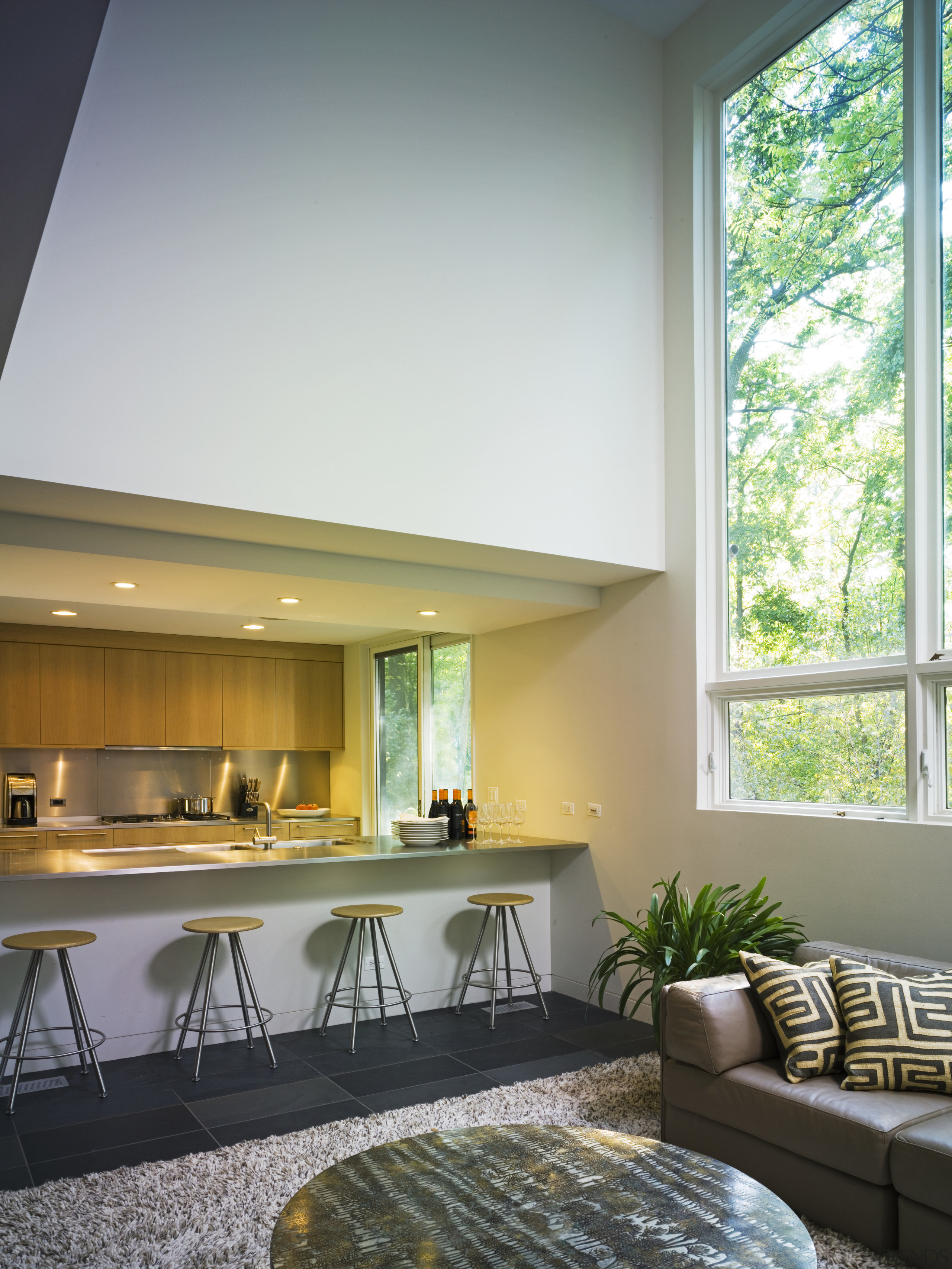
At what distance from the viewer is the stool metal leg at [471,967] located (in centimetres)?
492

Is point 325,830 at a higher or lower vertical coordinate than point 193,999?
higher

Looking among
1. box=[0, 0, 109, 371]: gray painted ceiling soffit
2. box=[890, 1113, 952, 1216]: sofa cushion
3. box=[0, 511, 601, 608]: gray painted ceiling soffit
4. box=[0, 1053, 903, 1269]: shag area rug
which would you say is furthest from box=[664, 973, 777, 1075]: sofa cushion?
box=[0, 0, 109, 371]: gray painted ceiling soffit

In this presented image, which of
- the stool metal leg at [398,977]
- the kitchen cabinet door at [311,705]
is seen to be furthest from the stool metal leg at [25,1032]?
the kitchen cabinet door at [311,705]

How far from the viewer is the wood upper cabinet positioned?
23.4 feet

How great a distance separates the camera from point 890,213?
3.86m

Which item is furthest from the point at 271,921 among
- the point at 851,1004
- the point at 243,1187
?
the point at 851,1004

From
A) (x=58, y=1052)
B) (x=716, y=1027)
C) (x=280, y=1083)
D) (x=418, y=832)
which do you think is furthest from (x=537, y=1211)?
(x=418, y=832)

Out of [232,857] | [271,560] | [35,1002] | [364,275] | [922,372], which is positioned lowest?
[35,1002]

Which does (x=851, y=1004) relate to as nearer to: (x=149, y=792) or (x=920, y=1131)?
(x=920, y=1131)

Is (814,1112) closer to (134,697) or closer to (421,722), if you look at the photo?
(421,722)

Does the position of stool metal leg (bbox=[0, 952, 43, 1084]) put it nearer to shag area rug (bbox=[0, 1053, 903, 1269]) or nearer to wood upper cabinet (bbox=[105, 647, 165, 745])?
shag area rug (bbox=[0, 1053, 903, 1269])

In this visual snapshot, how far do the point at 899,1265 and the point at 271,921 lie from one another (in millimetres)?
3130

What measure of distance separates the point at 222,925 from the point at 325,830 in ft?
11.8

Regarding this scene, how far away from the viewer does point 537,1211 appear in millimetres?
1848
